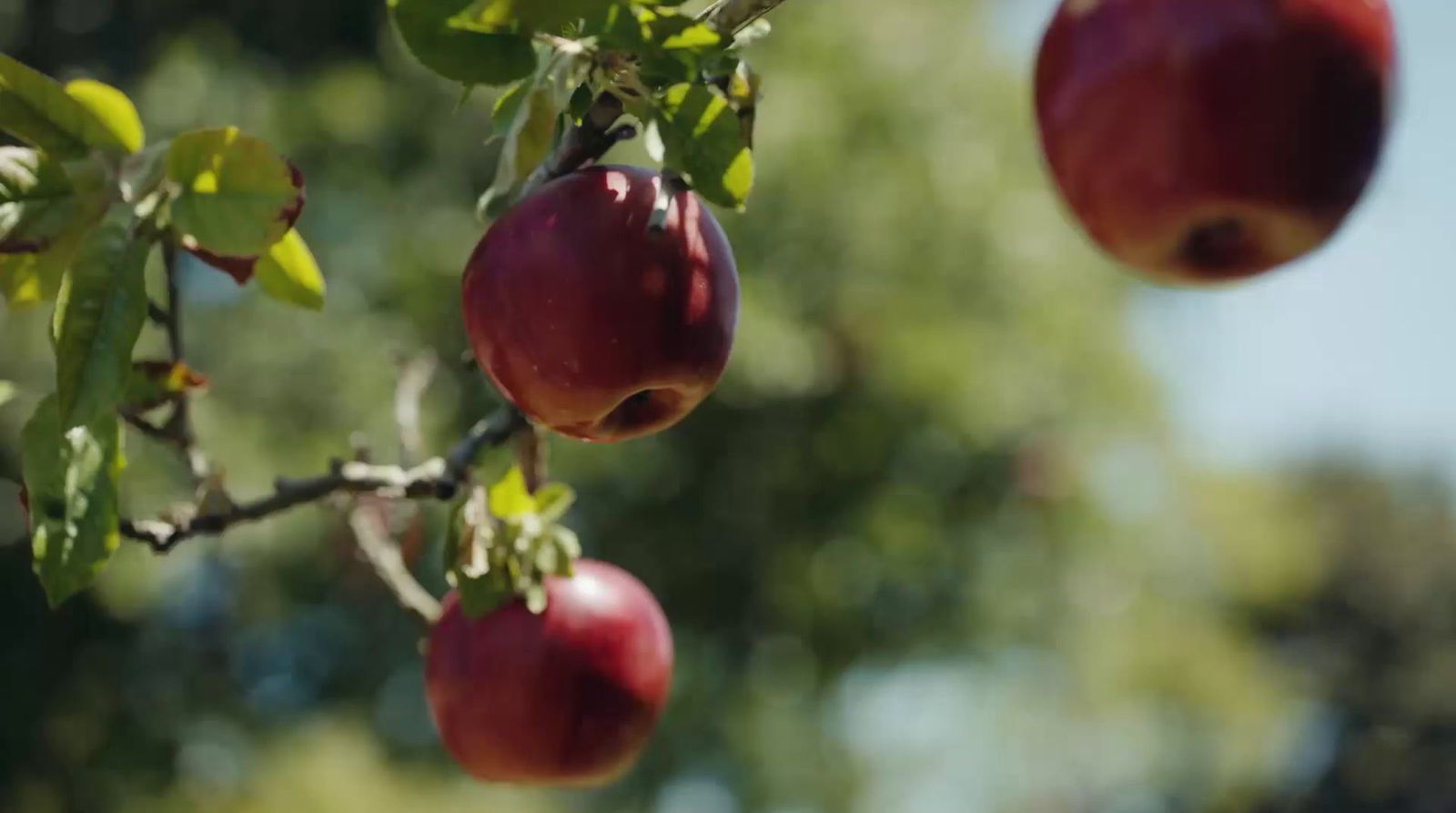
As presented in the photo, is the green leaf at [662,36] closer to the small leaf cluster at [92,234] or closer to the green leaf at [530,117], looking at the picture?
the green leaf at [530,117]

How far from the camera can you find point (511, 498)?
41.4 inches

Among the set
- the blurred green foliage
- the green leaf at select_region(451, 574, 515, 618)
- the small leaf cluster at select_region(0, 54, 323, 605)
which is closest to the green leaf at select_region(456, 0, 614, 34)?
the small leaf cluster at select_region(0, 54, 323, 605)

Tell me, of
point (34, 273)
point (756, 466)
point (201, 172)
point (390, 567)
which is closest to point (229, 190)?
point (201, 172)

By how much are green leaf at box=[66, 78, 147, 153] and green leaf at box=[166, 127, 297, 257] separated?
0.17ft

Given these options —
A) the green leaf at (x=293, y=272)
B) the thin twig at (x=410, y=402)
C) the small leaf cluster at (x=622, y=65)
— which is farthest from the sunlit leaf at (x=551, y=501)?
the small leaf cluster at (x=622, y=65)

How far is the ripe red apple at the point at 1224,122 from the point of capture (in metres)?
0.61

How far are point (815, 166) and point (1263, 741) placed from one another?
450 cm

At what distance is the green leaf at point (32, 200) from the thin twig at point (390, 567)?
0.39 meters

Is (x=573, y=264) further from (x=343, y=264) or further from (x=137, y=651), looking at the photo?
(x=137, y=651)

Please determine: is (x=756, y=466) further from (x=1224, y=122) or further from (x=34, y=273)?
(x=1224, y=122)

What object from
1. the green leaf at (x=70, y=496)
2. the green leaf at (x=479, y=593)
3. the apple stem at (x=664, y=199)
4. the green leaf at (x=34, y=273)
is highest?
the apple stem at (x=664, y=199)

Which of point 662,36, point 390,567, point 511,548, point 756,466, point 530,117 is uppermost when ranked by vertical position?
point 662,36

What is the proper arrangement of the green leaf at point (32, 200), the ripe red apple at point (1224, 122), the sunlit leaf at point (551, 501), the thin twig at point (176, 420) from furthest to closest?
the sunlit leaf at point (551, 501)
the thin twig at point (176, 420)
the green leaf at point (32, 200)
the ripe red apple at point (1224, 122)

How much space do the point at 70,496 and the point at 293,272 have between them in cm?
18
